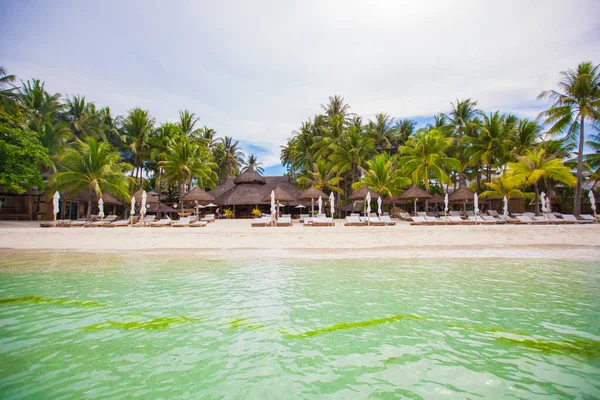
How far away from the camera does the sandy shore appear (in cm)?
912

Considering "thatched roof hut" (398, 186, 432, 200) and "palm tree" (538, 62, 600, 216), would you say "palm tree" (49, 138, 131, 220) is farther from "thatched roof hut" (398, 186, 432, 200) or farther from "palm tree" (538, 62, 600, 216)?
"palm tree" (538, 62, 600, 216)

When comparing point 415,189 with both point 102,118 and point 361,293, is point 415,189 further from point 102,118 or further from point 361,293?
point 102,118

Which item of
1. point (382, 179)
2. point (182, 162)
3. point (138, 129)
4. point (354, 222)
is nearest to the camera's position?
point (354, 222)

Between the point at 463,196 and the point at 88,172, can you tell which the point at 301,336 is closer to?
the point at 88,172

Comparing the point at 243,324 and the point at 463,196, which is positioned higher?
the point at 463,196

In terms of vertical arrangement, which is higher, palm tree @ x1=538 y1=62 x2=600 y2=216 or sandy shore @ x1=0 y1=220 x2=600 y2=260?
palm tree @ x1=538 y1=62 x2=600 y2=216

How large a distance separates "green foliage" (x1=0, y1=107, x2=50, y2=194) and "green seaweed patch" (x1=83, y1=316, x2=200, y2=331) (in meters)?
19.9

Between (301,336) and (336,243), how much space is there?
764cm

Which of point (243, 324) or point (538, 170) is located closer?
point (243, 324)

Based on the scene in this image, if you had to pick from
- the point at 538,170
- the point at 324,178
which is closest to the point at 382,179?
the point at 324,178

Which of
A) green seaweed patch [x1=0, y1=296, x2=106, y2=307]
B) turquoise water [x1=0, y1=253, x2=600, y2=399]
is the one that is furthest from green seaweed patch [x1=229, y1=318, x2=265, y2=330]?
green seaweed patch [x1=0, y1=296, x2=106, y2=307]

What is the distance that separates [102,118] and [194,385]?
112ft

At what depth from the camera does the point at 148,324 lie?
3.74 m

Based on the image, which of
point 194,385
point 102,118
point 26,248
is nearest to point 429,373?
point 194,385
